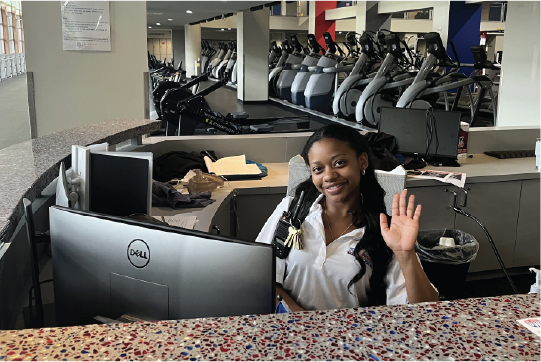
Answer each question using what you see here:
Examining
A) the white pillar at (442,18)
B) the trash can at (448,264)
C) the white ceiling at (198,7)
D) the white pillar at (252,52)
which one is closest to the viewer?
the trash can at (448,264)

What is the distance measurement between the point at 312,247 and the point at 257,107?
11.5 metres

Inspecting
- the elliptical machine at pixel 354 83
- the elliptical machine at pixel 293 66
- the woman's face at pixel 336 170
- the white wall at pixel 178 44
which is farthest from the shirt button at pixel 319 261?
the white wall at pixel 178 44

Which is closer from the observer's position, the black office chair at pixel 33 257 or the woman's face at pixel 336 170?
the black office chair at pixel 33 257

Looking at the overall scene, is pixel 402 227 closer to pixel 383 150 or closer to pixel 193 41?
pixel 383 150

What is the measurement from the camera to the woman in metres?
1.67

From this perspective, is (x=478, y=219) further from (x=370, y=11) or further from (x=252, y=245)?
(x=370, y=11)

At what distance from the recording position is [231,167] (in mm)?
3500

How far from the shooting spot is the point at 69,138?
254 centimetres

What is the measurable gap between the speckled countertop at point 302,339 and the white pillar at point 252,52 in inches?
516

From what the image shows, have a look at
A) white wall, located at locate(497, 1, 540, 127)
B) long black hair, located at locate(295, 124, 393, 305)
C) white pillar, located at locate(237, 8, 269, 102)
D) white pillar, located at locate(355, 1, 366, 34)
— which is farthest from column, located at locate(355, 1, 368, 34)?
long black hair, located at locate(295, 124, 393, 305)

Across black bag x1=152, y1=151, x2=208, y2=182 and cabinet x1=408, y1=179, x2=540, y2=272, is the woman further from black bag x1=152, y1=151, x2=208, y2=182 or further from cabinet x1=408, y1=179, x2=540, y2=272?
cabinet x1=408, y1=179, x2=540, y2=272

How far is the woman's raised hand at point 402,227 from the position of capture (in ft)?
4.52

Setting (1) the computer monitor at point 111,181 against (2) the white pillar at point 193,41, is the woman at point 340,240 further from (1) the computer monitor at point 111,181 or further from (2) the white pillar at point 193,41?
(2) the white pillar at point 193,41

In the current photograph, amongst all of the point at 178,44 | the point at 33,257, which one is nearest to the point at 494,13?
the point at 178,44
